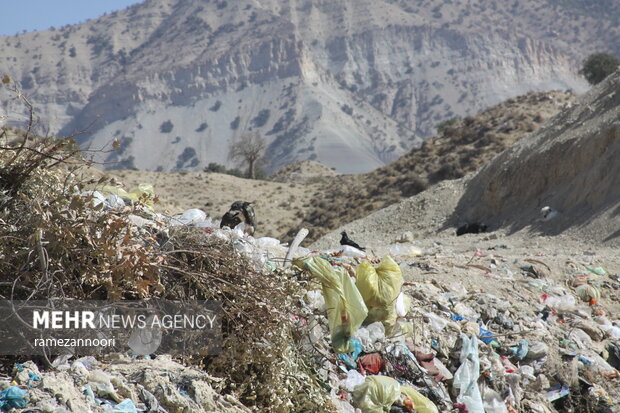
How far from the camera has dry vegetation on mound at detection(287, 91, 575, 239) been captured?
2230 cm

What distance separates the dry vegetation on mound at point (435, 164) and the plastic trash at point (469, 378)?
1612cm

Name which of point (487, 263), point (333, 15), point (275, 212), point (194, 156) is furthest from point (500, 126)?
point (333, 15)

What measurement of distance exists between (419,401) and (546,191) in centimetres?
1054

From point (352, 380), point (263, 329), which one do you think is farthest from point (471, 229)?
point (263, 329)

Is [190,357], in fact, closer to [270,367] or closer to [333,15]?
[270,367]

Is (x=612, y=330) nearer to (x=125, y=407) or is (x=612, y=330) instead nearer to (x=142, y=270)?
(x=142, y=270)

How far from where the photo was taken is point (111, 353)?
12.3 feet

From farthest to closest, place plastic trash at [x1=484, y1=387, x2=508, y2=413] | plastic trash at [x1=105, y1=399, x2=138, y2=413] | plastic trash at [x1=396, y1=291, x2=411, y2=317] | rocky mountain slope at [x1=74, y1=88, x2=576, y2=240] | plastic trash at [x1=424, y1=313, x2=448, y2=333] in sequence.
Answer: rocky mountain slope at [x1=74, y1=88, x2=576, y2=240], plastic trash at [x1=424, y1=313, x2=448, y2=333], plastic trash at [x1=396, y1=291, x2=411, y2=317], plastic trash at [x1=484, y1=387, x2=508, y2=413], plastic trash at [x1=105, y1=399, x2=138, y2=413]

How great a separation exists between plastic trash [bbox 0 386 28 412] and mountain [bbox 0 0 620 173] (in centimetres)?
7141

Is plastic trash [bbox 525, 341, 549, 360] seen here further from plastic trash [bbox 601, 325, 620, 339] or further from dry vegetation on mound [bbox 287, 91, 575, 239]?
dry vegetation on mound [bbox 287, 91, 575, 239]

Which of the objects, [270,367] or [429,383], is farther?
[429,383]

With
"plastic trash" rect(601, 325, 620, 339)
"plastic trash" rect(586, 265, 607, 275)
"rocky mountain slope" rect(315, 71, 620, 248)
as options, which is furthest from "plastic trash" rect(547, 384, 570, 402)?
"rocky mountain slope" rect(315, 71, 620, 248)

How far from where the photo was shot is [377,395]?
13.6 ft

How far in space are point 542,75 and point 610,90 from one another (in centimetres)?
9769
